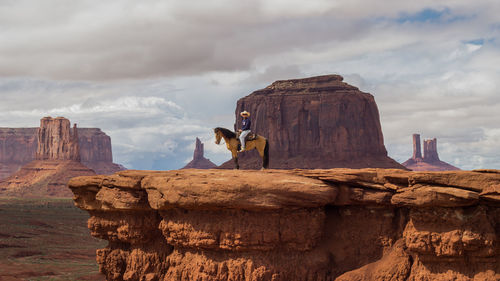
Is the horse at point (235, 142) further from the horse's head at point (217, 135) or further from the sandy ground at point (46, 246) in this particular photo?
the sandy ground at point (46, 246)

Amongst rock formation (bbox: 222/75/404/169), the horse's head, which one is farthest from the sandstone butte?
rock formation (bbox: 222/75/404/169)

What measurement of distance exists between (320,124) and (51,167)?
85628 millimetres

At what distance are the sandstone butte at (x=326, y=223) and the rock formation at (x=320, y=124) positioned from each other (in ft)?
359

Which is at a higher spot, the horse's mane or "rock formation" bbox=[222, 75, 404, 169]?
"rock formation" bbox=[222, 75, 404, 169]

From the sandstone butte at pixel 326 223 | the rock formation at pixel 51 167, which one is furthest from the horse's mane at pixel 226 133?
the rock formation at pixel 51 167

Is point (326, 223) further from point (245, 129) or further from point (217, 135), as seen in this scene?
point (217, 135)

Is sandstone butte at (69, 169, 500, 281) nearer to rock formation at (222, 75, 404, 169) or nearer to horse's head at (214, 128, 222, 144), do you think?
horse's head at (214, 128, 222, 144)

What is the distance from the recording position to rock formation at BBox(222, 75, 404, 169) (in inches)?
5108

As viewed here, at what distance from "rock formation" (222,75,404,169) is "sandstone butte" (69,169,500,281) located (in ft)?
359

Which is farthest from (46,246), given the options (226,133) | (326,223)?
(326,223)

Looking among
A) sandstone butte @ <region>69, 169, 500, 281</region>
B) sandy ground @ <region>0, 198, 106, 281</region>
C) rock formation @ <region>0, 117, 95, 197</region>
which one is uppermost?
rock formation @ <region>0, 117, 95, 197</region>

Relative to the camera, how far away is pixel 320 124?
439 feet

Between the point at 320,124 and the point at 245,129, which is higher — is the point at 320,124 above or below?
above

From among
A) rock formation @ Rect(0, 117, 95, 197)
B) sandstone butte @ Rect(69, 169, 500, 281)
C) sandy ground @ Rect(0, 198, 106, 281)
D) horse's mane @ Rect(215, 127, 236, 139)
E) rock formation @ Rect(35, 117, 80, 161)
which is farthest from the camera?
rock formation @ Rect(35, 117, 80, 161)
